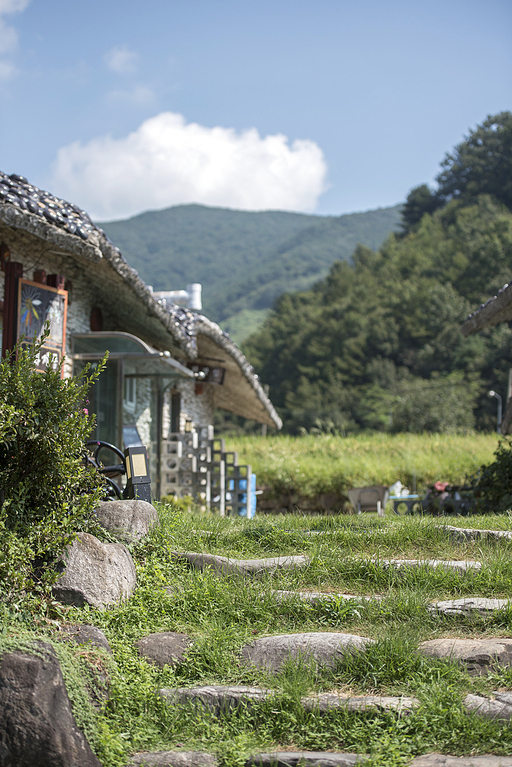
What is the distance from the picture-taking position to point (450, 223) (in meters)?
61.7

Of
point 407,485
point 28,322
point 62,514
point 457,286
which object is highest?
point 457,286

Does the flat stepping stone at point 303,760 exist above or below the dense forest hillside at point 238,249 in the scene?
below

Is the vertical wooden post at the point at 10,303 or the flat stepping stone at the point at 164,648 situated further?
the vertical wooden post at the point at 10,303

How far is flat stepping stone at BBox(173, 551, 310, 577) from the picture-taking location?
4.36 m

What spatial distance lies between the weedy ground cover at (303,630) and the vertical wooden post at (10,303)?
8.45 feet

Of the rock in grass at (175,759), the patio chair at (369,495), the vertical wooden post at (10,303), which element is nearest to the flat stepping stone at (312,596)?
the rock in grass at (175,759)

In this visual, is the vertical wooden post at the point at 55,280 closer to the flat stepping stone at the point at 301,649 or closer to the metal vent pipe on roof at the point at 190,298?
the flat stepping stone at the point at 301,649

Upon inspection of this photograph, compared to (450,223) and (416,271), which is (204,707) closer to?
(416,271)

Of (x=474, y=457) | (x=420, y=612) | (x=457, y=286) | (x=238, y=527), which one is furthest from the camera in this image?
(x=457, y=286)

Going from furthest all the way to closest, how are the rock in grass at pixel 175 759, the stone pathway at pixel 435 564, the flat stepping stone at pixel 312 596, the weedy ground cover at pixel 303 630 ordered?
the stone pathway at pixel 435 564 → the flat stepping stone at pixel 312 596 → the weedy ground cover at pixel 303 630 → the rock in grass at pixel 175 759

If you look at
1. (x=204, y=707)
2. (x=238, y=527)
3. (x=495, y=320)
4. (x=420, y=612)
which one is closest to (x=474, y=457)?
(x=495, y=320)

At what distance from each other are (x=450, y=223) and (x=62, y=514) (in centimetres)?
6264

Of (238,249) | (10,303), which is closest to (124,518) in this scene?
(10,303)

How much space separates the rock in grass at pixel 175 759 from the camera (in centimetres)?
293
